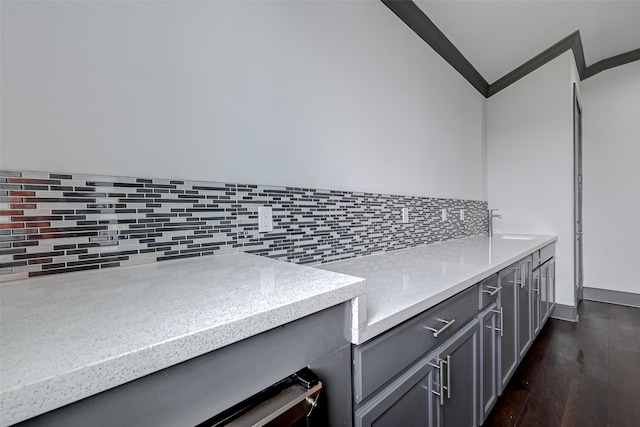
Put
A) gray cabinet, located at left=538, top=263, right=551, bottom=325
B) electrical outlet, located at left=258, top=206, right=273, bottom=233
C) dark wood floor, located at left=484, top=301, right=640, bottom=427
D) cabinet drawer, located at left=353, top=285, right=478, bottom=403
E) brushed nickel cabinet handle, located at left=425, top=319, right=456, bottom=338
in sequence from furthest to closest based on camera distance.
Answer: gray cabinet, located at left=538, top=263, right=551, bottom=325
dark wood floor, located at left=484, top=301, right=640, bottom=427
electrical outlet, located at left=258, top=206, right=273, bottom=233
brushed nickel cabinet handle, located at left=425, top=319, right=456, bottom=338
cabinet drawer, located at left=353, top=285, right=478, bottom=403

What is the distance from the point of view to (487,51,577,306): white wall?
275 centimetres

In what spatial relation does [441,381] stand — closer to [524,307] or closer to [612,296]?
[524,307]

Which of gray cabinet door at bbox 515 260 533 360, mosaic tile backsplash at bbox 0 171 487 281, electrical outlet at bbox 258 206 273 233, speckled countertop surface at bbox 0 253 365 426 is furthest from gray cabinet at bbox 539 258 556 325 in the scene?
speckled countertop surface at bbox 0 253 365 426

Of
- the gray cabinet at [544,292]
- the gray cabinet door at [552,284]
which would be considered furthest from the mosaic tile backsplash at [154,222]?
the gray cabinet door at [552,284]

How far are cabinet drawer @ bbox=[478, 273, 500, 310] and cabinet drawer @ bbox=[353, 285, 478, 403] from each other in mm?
219

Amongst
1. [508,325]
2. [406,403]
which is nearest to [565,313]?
[508,325]

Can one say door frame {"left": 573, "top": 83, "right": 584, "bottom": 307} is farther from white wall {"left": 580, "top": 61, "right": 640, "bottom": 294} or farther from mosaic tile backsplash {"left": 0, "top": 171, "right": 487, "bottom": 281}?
mosaic tile backsplash {"left": 0, "top": 171, "right": 487, "bottom": 281}

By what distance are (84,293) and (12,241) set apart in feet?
0.97

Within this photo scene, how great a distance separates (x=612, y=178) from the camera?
3.07m

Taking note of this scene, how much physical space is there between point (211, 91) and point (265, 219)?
0.53 metres

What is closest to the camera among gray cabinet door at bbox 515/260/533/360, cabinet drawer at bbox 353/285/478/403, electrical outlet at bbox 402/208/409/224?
cabinet drawer at bbox 353/285/478/403

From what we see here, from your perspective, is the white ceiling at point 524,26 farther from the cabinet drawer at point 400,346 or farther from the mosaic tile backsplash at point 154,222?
the cabinet drawer at point 400,346

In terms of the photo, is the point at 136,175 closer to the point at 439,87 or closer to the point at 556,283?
the point at 439,87

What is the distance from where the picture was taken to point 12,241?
69cm
